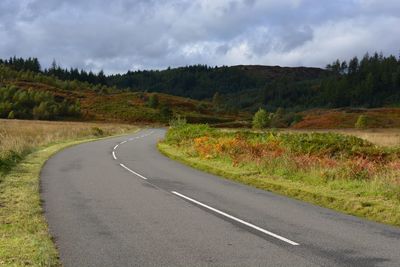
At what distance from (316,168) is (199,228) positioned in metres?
8.46

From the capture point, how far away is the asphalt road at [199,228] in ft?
24.4

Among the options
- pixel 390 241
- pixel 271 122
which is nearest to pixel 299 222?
pixel 390 241

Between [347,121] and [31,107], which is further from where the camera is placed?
[31,107]

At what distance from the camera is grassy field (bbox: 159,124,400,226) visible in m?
12.8

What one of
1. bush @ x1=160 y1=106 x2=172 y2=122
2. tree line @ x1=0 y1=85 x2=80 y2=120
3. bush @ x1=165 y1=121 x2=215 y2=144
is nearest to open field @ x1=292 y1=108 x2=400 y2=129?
bush @ x1=160 y1=106 x2=172 y2=122

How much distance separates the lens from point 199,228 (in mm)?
9609

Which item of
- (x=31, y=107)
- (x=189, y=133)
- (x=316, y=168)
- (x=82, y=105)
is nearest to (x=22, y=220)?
(x=316, y=168)

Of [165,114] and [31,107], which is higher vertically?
[31,107]

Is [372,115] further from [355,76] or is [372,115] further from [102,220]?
[102,220]

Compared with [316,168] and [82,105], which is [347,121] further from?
[316,168]

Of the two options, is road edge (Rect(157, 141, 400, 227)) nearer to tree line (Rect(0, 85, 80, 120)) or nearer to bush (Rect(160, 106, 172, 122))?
tree line (Rect(0, 85, 80, 120))

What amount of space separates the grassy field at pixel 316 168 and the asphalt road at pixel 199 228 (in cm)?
89

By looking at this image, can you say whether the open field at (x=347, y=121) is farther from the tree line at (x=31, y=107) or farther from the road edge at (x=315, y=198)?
the road edge at (x=315, y=198)

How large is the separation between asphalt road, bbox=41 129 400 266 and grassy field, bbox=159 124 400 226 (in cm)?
89
